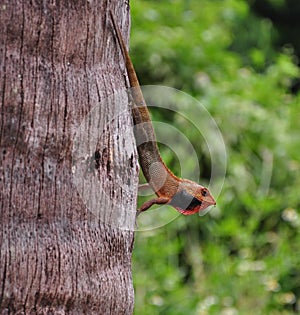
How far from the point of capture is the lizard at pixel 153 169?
2.95 metres

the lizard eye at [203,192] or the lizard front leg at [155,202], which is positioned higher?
the lizard front leg at [155,202]

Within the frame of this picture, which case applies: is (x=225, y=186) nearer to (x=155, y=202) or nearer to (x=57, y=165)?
(x=155, y=202)

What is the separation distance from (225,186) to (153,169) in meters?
4.47

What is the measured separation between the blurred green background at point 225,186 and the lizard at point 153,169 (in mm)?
2624

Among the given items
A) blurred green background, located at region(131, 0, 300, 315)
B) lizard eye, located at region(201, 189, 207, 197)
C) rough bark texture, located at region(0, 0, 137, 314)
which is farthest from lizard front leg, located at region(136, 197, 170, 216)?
blurred green background, located at region(131, 0, 300, 315)

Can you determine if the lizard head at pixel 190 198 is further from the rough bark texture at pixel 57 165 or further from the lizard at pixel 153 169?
the rough bark texture at pixel 57 165

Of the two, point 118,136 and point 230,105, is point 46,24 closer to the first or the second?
point 118,136

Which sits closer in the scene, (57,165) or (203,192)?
(57,165)

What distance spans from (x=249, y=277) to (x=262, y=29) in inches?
247

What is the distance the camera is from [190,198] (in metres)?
3.46

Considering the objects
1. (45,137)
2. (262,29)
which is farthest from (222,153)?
(45,137)

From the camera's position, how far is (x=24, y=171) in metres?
2.46

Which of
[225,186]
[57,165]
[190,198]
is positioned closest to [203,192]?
[190,198]

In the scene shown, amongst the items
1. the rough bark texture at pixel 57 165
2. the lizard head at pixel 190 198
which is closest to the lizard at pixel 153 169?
the lizard head at pixel 190 198
